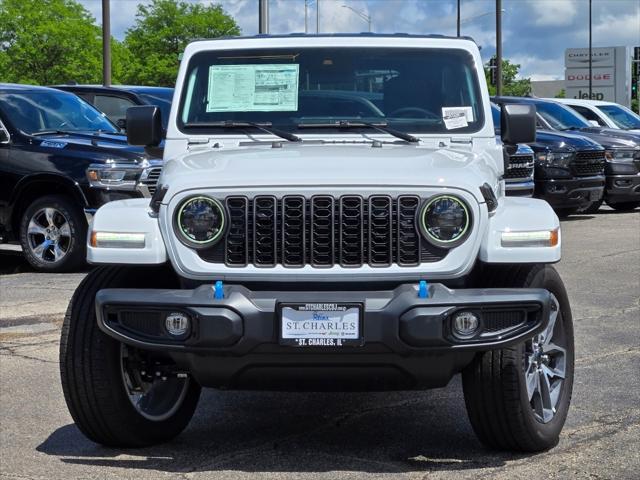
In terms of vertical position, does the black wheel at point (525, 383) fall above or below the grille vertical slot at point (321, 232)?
below

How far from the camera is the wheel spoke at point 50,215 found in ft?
39.4

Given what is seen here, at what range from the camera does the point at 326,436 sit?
5715 mm

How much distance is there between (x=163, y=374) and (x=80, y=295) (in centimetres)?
53

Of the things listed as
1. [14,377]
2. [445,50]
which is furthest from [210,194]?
[14,377]

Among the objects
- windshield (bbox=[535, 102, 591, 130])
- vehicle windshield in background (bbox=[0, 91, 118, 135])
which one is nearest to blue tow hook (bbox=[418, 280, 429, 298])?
vehicle windshield in background (bbox=[0, 91, 118, 135])

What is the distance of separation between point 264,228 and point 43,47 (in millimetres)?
57565

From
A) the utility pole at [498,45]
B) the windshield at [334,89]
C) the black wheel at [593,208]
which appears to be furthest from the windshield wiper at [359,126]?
the utility pole at [498,45]

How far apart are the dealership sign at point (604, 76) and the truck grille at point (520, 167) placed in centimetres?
7060

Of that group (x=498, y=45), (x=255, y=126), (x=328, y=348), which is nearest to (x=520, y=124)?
(x=255, y=126)

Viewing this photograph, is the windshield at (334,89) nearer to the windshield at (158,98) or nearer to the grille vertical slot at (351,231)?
the grille vertical slot at (351,231)

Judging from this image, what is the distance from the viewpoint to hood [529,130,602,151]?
57.7 ft

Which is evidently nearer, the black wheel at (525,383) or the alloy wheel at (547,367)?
the black wheel at (525,383)

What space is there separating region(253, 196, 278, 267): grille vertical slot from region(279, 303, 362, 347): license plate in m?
0.30

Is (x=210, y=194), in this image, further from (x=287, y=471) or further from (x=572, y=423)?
(x=572, y=423)
